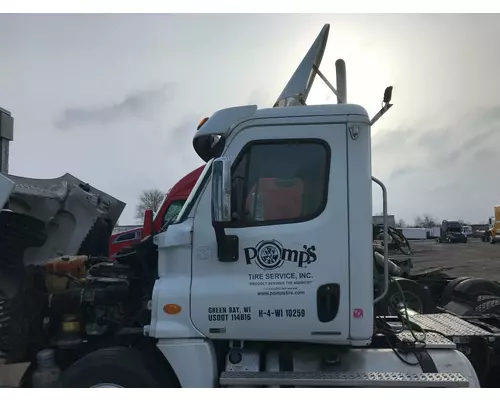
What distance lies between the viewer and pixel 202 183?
3438 millimetres

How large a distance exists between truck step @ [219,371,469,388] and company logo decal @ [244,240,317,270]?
757 mm

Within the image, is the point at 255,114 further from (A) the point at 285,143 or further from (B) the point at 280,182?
(B) the point at 280,182

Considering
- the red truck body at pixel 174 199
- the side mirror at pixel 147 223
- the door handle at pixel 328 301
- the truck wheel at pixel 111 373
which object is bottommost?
the truck wheel at pixel 111 373

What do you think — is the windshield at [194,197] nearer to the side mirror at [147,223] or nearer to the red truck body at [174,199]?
the red truck body at [174,199]

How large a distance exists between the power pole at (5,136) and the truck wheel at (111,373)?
104 inches

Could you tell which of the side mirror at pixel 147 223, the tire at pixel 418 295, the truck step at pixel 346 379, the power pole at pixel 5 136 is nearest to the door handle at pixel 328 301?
the truck step at pixel 346 379

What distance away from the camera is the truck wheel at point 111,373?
331 cm

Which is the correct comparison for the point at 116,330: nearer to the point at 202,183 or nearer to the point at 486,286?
the point at 202,183

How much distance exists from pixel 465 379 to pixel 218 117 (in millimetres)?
2562

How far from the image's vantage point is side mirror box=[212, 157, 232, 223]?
9.73 ft

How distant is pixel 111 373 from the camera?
3.32m

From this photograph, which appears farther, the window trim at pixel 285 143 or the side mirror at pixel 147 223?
the side mirror at pixel 147 223

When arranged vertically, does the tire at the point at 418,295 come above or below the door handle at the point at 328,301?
below

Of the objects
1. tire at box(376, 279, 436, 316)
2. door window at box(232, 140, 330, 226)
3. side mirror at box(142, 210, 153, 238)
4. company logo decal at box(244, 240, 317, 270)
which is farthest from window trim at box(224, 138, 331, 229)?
side mirror at box(142, 210, 153, 238)
